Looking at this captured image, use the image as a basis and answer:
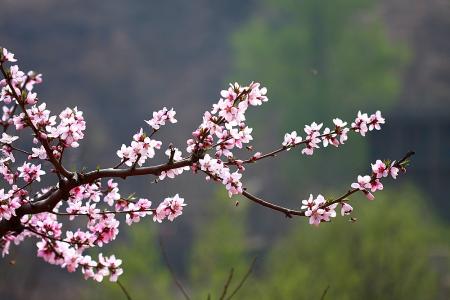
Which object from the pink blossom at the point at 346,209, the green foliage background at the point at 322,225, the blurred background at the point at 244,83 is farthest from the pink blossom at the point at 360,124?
the blurred background at the point at 244,83

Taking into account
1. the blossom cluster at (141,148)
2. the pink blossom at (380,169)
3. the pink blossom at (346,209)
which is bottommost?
the pink blossom at (346,209)

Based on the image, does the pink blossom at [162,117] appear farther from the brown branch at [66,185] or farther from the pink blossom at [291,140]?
the pink blossom at [291,140]

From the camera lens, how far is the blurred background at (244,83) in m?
21.0

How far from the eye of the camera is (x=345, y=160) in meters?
26.7

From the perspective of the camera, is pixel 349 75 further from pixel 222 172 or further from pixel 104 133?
pixel 222 172

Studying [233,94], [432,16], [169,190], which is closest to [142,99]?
[169,190]

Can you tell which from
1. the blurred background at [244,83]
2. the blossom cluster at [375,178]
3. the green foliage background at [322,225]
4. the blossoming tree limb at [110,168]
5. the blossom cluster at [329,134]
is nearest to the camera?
the blossoming tree limb at [110,168]

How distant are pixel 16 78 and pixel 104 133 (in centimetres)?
2847

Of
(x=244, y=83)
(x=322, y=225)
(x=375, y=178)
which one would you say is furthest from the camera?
(x=244, y=83)

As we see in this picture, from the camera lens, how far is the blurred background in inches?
827

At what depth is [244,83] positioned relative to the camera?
2750cm

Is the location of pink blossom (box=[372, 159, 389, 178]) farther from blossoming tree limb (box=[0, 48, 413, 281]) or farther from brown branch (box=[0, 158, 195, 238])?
brown branch (box=[0, 158, 195, 238])

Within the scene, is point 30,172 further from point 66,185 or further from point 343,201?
point 343,201

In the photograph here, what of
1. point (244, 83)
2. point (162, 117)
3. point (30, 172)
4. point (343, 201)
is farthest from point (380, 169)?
point (244, 83)
